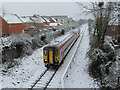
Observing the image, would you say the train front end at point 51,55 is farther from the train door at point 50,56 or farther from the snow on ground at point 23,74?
the snow on ground at point 23,74

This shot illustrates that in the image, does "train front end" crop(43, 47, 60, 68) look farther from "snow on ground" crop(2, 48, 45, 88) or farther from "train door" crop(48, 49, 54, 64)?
"snow on ground" crop(2, 48, 45, 88)

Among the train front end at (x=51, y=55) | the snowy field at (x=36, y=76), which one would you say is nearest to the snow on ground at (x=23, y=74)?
the snowy field at (x=36, y=76)

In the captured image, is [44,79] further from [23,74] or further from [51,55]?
[51,55]

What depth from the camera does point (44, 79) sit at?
Answer: 9.95 m

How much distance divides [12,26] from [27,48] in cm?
1700

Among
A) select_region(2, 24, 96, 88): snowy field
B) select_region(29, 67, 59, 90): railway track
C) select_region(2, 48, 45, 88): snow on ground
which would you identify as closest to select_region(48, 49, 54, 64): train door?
select_region(29, 67, 59, 90): railway track

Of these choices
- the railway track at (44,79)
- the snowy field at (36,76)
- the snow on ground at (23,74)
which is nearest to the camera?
the railway track at (44,79)

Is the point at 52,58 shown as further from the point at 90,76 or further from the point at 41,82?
the point at 90,76

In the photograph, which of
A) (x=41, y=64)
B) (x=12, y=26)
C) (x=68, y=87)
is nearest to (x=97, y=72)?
(x=68, y=87)

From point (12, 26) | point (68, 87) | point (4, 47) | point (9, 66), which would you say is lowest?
point (68, 87)

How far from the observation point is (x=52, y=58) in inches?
460

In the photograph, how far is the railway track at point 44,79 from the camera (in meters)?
Result: 8.93

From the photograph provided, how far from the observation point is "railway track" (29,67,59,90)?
893cm

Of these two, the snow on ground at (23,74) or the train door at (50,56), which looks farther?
the train door at (50,56)
